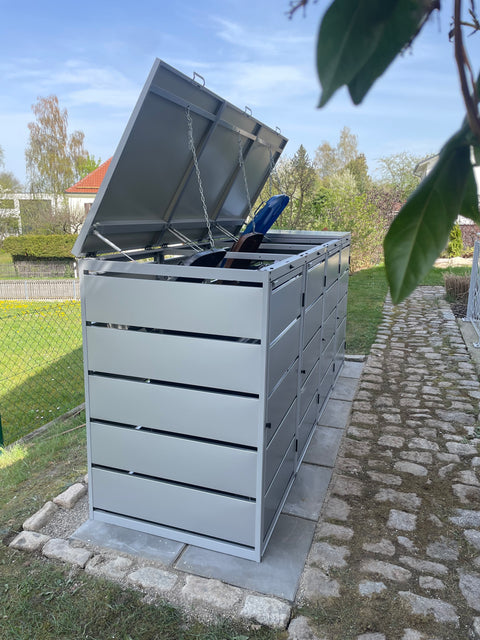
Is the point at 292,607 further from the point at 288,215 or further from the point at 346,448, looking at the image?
the point at 288,215

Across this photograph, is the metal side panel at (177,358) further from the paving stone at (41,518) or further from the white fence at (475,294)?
the white fence at (475,294)

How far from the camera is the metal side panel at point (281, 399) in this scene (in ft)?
9.44

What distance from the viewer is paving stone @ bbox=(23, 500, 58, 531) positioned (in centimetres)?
320

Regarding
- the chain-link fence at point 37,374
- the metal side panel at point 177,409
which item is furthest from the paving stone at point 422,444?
the chain-link fence at point 37,374

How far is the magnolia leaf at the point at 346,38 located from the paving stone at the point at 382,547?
10.4 ft

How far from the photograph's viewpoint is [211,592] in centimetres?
269

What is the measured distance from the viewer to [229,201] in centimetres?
525

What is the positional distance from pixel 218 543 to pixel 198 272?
1630 millimetres

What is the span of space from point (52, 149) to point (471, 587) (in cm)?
4375

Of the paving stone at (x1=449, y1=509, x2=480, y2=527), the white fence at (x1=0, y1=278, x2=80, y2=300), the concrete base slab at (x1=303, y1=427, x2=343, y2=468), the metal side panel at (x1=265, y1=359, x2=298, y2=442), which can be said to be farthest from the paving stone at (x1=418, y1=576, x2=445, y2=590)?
the white fence at (x1=0, y1=278, x2=80, y2=300)

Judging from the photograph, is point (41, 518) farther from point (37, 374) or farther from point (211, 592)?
point (37, 374)

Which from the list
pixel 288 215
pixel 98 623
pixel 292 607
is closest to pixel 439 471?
pixel 292 607

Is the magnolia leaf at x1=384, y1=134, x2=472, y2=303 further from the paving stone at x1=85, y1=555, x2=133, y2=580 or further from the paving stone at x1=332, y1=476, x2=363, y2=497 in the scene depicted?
the paving stone at x1=332, y1=476, x2=363, y2=497

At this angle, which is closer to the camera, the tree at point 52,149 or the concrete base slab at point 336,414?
the concrete base slab at point 336,414
